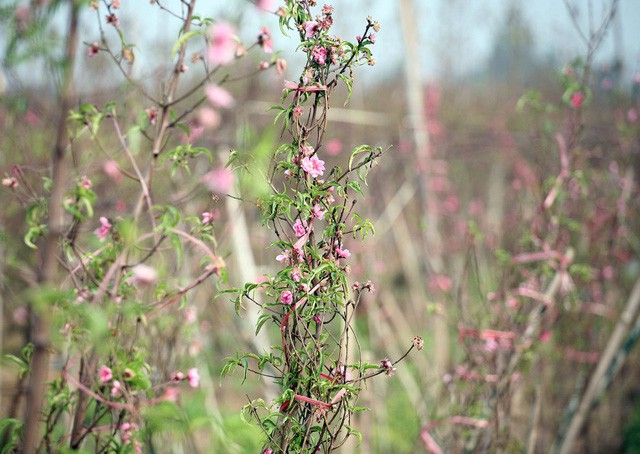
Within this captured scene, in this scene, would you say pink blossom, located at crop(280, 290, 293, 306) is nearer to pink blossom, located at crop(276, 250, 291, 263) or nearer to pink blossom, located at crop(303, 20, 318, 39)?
pink blossom, located at crop(276, 250, 291, 263)

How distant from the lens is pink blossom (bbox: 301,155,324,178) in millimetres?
1395

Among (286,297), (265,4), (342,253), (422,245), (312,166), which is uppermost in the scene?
(422,245)

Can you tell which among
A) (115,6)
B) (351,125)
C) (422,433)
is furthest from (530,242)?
(351,125)

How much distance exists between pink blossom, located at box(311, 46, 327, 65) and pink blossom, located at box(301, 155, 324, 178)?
23 centimetres

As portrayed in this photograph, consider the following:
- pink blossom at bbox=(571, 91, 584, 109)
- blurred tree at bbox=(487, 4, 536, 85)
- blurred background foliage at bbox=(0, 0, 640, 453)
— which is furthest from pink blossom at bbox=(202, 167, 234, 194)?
blurred tree at bbox=(487, 4, 536, 85)

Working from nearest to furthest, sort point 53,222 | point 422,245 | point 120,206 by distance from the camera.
Result: point 53,222 < point 120,206 < point 422,245

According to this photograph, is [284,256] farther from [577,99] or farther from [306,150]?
[577,99]

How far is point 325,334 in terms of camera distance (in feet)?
5.08

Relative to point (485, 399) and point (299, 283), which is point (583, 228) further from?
point (299, 283)

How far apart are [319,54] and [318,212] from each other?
14.8 inches

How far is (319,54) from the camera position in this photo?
1431 mm

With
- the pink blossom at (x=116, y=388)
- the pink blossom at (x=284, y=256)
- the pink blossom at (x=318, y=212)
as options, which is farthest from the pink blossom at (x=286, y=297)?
the pink blossom at (x=116, y=388)

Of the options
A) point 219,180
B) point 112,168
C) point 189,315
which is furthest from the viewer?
point 189,315

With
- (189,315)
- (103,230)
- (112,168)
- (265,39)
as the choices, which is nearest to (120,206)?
(189,315)
